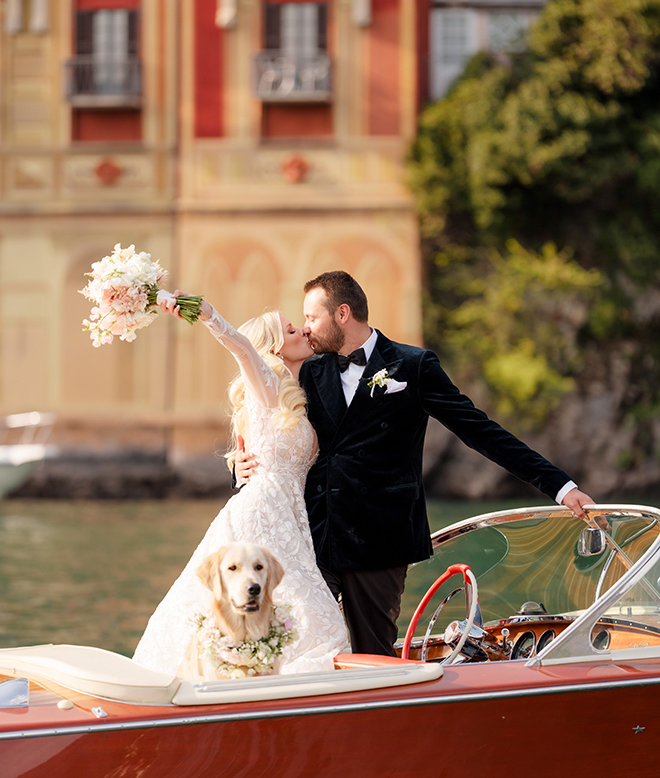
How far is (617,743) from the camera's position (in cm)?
280

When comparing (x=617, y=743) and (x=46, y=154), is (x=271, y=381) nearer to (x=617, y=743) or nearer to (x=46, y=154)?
(x=617, y=743)

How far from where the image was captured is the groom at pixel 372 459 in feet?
10.9

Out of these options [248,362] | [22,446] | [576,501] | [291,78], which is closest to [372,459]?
[248,362]

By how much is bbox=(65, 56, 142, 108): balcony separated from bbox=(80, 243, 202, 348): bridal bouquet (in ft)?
48.9

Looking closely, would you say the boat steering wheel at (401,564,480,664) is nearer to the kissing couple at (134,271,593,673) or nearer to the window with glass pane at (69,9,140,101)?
the kissing couple at (134,271,593,673)

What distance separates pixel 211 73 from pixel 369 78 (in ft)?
8.58

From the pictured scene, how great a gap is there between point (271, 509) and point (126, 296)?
80cm

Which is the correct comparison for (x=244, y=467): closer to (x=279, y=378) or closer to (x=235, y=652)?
(x=279, y=378)

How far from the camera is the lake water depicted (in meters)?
7.11

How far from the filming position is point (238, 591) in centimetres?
271

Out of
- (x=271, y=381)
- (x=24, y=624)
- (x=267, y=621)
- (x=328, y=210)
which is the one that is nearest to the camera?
(x=267, y=621)

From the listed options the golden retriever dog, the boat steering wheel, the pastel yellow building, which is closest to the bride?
the golden retriever dog

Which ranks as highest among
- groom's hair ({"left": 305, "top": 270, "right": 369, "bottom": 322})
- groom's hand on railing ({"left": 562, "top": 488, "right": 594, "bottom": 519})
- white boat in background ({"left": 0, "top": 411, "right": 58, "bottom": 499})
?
groom's hair ({"left": 305, "top": 270, "right": 369, "bottom": 322})

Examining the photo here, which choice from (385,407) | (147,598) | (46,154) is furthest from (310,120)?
(385,407)
